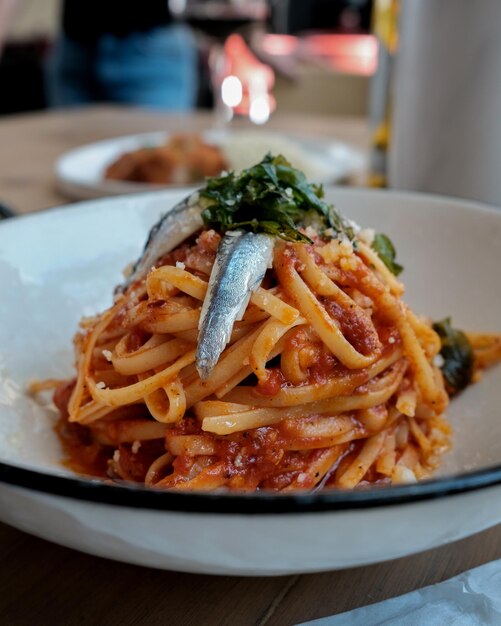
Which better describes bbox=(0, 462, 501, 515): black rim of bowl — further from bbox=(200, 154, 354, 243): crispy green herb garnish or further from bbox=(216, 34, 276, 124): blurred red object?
bbox=(216, 34, 276, 124): blurred red object

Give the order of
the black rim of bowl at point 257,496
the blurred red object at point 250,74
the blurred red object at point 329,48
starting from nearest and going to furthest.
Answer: the black rim of bowl at point 257,496 → the blurred red object at point 250,74 → the blurred red object at point 329,48

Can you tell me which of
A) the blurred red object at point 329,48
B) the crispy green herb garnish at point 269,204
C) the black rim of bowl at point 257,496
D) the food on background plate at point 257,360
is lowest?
the blurred red object at point 329,48

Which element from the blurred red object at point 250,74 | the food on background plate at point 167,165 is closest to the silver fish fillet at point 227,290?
the food on background plate at point 167,165

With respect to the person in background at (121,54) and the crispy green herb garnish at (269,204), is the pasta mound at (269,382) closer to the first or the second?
the crispy green herb garnish at (269,204)

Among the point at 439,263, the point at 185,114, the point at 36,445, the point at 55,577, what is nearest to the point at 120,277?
the point at 36,445

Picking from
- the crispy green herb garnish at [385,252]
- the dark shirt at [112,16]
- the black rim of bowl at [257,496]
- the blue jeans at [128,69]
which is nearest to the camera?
the black rim of bowl at [257,496]

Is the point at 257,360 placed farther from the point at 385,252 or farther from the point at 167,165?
the point at 167,165

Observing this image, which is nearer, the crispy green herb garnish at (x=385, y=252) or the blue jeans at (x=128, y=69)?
the crispy green herb garnish at (x=385, y=252)

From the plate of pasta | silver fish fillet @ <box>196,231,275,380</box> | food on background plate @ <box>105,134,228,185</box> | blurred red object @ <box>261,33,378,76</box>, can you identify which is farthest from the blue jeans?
blurred red object @ <box>261,33,378,76</box>
